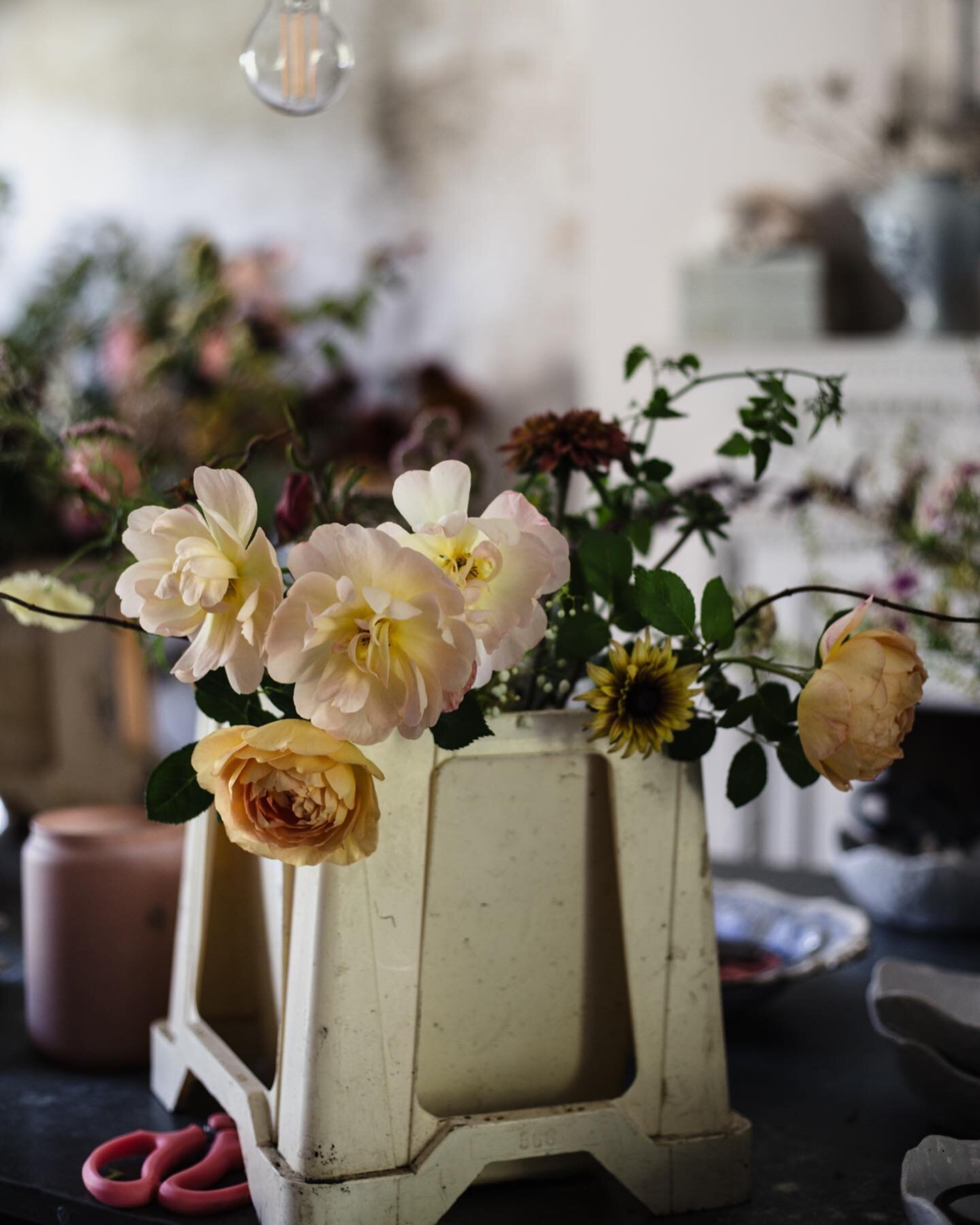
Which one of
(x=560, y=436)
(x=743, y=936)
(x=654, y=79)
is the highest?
(x=654, y=79)

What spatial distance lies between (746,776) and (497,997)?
0.55 feet

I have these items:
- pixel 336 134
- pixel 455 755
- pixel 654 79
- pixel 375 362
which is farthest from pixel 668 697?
pixel 336 134

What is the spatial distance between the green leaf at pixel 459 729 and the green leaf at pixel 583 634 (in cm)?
8

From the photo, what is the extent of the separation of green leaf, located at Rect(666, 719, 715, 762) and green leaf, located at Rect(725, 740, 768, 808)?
0.7 inches

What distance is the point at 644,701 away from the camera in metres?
0.67

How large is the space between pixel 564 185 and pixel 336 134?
2.12 feet

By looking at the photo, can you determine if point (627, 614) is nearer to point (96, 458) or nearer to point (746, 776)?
point (746, 776)

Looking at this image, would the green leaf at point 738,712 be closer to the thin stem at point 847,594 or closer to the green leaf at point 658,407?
the thin stem at point 847,594

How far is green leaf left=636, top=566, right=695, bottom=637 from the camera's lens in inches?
26.5

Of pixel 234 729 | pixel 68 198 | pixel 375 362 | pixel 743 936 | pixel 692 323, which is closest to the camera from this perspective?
pixel 234 729

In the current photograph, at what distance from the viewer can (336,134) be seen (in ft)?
→ 11.3

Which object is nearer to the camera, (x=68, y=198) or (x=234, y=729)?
(x=234, y=729)

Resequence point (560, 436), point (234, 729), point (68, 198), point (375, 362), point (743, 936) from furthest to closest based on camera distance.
Answer: point (68, 198) < point (375, 362) < point (743, 936) < point (560, 436) < point (234, 729)

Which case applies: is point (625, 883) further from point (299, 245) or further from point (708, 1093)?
point (299, 245)
